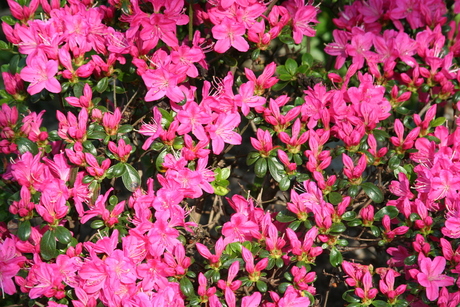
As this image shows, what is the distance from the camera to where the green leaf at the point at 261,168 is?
2.12 metres

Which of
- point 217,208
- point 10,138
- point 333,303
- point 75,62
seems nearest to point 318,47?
point 217,208

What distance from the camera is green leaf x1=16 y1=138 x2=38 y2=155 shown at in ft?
7.07

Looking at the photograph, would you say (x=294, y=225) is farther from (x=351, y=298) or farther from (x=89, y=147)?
(x=89, y=147)

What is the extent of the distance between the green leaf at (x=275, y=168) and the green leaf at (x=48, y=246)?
0.77 metres

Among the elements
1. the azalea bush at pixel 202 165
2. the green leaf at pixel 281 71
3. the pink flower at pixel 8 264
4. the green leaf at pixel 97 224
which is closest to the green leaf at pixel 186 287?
the azalea bush at pixel 202 165

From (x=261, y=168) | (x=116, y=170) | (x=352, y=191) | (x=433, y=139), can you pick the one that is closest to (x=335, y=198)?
(x=352, y=191)

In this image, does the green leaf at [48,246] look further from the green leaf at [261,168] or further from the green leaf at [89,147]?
the green leaf at [261,168]

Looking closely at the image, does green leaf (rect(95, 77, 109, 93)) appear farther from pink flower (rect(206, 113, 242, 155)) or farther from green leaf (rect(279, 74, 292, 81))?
green leaf (rect(279, 74, 292, 81))

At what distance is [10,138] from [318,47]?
1828 mm

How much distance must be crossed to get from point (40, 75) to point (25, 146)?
10.1 inches

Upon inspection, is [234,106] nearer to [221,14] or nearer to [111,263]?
[221,14]

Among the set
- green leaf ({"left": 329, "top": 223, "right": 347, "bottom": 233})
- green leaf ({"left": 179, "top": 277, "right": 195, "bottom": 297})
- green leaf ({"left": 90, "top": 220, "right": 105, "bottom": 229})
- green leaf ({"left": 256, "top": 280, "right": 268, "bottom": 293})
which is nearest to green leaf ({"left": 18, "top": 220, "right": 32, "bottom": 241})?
green leaf ({"left": 90, "top": 220, "right": 105, "bottom": 229})

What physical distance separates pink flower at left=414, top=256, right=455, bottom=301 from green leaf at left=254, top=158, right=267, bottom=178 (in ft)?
1.96

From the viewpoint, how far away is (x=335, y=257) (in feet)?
6.74
